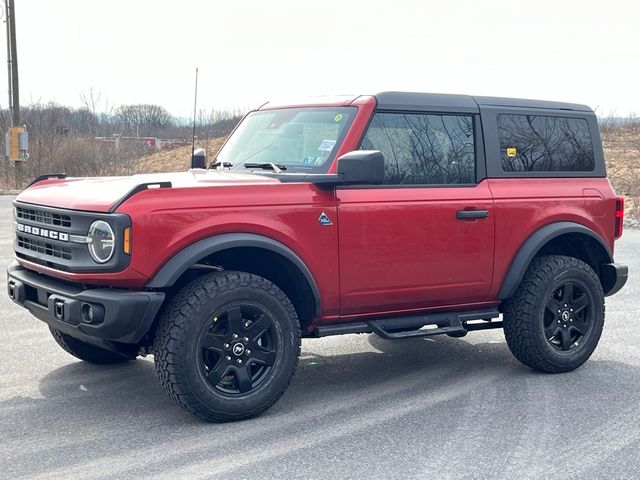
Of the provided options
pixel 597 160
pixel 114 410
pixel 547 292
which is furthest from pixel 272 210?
pixel 597 160

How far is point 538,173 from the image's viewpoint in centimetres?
643

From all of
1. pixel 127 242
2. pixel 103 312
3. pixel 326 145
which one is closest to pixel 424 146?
pixel 326 145

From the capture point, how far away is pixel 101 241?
4.85 m

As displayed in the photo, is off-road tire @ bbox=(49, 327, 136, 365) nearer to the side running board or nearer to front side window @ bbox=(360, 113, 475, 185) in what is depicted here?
the side running board

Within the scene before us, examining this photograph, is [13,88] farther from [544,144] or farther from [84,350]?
[544,144]

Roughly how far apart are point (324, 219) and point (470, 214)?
3.65 ft

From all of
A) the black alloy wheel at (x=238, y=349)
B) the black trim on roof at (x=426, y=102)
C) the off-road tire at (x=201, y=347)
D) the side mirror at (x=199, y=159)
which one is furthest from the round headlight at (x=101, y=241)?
the side mirror at (x=199, y=159)

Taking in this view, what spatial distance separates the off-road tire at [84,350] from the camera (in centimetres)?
630

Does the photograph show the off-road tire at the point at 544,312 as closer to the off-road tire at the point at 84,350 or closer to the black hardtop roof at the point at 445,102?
the black hardtop roof at the point at 445,102

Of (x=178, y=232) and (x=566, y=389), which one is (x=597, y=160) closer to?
(x=566, y=389)

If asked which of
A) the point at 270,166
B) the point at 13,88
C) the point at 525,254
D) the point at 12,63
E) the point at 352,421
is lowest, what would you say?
the point at 352,421

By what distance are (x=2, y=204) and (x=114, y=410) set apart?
18262mm

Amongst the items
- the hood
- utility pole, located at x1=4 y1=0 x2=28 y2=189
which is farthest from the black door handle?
utility pole, located at x1=4 y1=0 x2=28 y2=189

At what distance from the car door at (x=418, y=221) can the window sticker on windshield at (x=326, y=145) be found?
203mm
